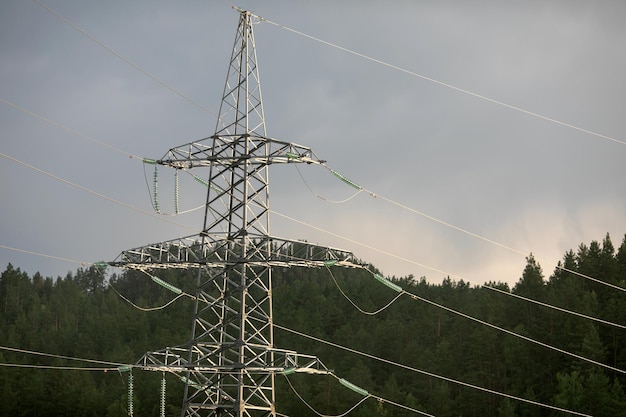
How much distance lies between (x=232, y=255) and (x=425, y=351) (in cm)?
7065

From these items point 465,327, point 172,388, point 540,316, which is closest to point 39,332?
point 172,388

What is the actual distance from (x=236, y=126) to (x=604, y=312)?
54.4 m

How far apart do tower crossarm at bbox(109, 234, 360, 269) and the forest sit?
15.0 metres

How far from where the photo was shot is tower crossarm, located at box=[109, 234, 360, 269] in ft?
115

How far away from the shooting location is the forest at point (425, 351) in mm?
80438

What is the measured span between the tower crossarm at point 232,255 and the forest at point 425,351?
15.0 meters

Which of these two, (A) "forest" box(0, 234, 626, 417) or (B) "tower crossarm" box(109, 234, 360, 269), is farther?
(A) "forest" box(0, 234, 626, 417)

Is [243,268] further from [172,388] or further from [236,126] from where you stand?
[172,388]

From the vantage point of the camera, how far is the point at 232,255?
1467 inches

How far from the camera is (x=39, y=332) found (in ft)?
623

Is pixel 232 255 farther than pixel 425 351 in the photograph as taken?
No

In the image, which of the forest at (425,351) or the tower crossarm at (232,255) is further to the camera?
the forest at (425,351)

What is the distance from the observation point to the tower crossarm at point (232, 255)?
3494 cm

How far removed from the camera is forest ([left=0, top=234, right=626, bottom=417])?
8044 cm
